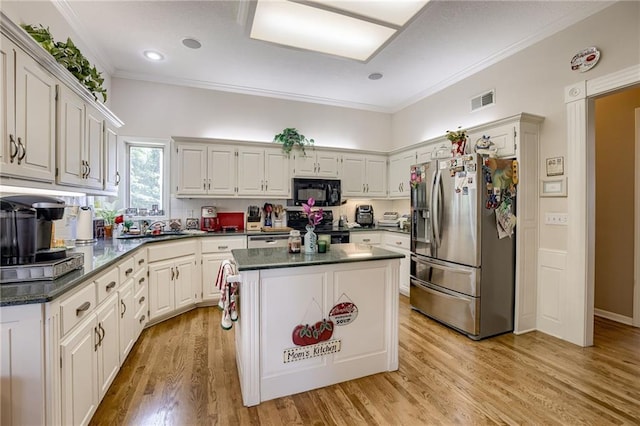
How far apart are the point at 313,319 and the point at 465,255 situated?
5.86ft

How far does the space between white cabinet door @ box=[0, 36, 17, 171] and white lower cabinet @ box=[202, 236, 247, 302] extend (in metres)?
2.40

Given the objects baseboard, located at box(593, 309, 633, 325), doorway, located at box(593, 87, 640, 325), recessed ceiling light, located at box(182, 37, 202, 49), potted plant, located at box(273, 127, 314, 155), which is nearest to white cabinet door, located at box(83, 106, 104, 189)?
recessed ceiling light, located at box(182, 37, 202, 49)

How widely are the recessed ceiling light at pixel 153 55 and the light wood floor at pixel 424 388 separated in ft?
10.4

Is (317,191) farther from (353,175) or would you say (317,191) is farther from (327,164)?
(353,175)

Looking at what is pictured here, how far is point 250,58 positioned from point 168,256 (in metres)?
2.53

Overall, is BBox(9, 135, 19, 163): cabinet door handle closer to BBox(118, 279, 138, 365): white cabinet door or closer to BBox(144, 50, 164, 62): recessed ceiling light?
BBox(118, 279, 138, 365): white cabinet door

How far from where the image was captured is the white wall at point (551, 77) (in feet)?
8.06

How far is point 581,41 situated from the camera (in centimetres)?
271

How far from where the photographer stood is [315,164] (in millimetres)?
4520

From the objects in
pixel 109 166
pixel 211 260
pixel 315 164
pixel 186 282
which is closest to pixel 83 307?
pixel 109 166

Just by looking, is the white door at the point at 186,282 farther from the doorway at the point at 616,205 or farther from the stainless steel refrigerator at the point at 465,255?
the doorway at the point at 616,205

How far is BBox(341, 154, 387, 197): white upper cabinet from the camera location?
4.75m

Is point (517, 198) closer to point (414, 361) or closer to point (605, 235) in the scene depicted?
point (605, 235)

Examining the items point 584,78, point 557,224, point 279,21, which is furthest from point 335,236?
point 584,78
